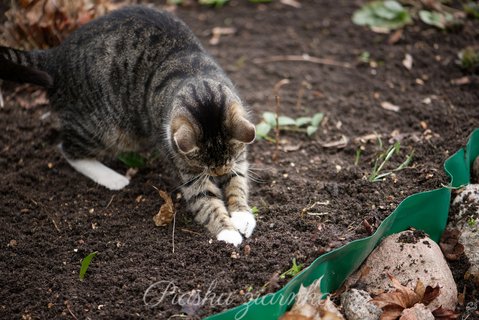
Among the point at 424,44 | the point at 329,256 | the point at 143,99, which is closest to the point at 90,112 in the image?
the point at 143,99

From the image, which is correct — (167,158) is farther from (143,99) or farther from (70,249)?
(70,249)

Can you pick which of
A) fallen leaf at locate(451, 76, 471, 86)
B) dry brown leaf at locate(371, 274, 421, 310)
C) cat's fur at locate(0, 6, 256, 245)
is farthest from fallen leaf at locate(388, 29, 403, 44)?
dry brown leaf at locate(371, 274, 421, 310)

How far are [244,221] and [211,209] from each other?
248 mm

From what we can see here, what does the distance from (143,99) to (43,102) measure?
1318mm

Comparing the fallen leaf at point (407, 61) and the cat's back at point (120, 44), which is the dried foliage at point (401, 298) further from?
the fallen leaf at point (407, 61)

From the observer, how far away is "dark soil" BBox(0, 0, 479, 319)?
3.05 m

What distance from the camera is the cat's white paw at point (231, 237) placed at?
3271 millimetres

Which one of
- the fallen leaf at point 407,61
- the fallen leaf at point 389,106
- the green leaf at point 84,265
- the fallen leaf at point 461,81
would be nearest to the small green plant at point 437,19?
the fallen leaf at point 407,61

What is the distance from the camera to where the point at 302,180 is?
3.79 meters

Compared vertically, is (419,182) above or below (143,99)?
below

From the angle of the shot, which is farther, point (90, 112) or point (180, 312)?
point (90, 112)

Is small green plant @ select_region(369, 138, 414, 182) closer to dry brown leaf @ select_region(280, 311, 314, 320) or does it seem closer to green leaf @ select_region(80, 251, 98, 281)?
dry brown leaf @ select_region(280, 311, 314, 320)

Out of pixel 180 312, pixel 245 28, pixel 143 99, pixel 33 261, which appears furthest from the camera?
pixel 245 28

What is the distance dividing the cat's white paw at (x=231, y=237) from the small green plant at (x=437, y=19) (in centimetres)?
331
